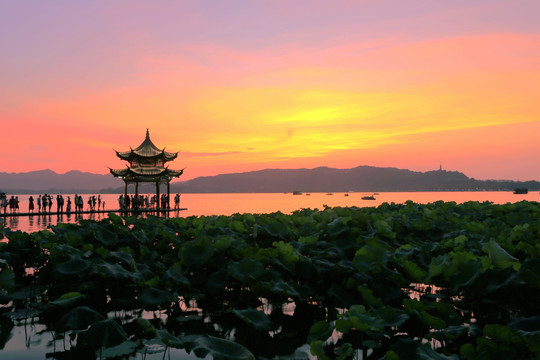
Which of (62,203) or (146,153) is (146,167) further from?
(62,203)

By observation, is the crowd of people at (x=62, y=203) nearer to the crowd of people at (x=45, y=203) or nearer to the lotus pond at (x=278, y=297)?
the crowd of people at (x=45, y=203)

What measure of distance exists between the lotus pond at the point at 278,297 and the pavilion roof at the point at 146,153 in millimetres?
39616

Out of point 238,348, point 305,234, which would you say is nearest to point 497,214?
point 305,234

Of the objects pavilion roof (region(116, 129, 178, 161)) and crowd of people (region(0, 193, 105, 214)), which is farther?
pavilion roof (region(116, 129, 178, 161))

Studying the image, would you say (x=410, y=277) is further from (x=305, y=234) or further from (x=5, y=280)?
(x=5, y=280)

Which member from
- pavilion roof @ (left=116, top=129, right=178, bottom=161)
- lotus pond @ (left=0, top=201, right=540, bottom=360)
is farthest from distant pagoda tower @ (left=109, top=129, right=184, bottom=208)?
lotus pond @ (left=0, top=201, right=540, bottom=360)

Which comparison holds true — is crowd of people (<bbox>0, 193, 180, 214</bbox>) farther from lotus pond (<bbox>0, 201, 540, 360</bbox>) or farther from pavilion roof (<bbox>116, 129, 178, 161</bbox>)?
lotus pond (<bbox>0, 201, 540, 360</bbox>)

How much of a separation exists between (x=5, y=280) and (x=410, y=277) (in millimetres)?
4215

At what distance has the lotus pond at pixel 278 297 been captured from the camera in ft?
10.3

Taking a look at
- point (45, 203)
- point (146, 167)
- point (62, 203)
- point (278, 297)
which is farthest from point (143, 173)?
point (278, 297)

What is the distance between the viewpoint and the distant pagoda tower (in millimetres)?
44406

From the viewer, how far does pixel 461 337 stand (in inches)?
136

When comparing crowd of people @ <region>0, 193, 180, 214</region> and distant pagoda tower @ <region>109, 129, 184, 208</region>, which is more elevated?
distant pagoda tower @ <region>109, 129, 184, 208</region>

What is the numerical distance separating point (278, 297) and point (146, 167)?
142ft
